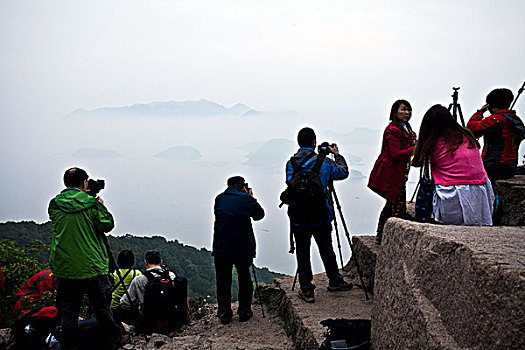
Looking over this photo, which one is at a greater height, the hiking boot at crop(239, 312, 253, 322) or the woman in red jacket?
the woman in red jacket

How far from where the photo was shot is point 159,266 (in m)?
6.41

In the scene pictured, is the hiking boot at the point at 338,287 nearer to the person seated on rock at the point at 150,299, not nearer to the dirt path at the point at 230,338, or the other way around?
the dirt path at the point at 230,338

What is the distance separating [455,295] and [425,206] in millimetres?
2050

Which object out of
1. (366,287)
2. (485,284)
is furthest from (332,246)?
(485,284)

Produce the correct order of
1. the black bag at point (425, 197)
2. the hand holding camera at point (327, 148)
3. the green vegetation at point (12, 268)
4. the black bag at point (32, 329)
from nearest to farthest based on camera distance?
the black bag at point (425, 197)
the black bag at point (32, 329)
the hand holding camera at point (327, 148)
the green vegetation at point (12, 268)

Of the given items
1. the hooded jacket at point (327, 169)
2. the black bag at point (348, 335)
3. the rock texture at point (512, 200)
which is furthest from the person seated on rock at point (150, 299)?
the rock texture at point (512, 200)

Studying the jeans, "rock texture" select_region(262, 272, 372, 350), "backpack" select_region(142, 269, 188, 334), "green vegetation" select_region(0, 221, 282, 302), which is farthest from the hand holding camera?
"green vegetation" select_region(0, 221, 282, 302)

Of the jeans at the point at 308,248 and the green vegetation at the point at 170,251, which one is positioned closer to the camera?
the jeans at the point at 308,248

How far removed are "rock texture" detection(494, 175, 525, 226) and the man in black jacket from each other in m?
3.18

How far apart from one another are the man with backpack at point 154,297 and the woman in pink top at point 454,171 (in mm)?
3685

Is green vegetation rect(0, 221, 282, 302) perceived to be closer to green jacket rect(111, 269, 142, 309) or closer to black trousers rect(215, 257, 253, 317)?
green jacket rect(111, 269, 142, 309)

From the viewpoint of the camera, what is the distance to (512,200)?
585 cm

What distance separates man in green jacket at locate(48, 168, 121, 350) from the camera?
15.9ft

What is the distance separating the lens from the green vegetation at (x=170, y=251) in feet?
48.6
